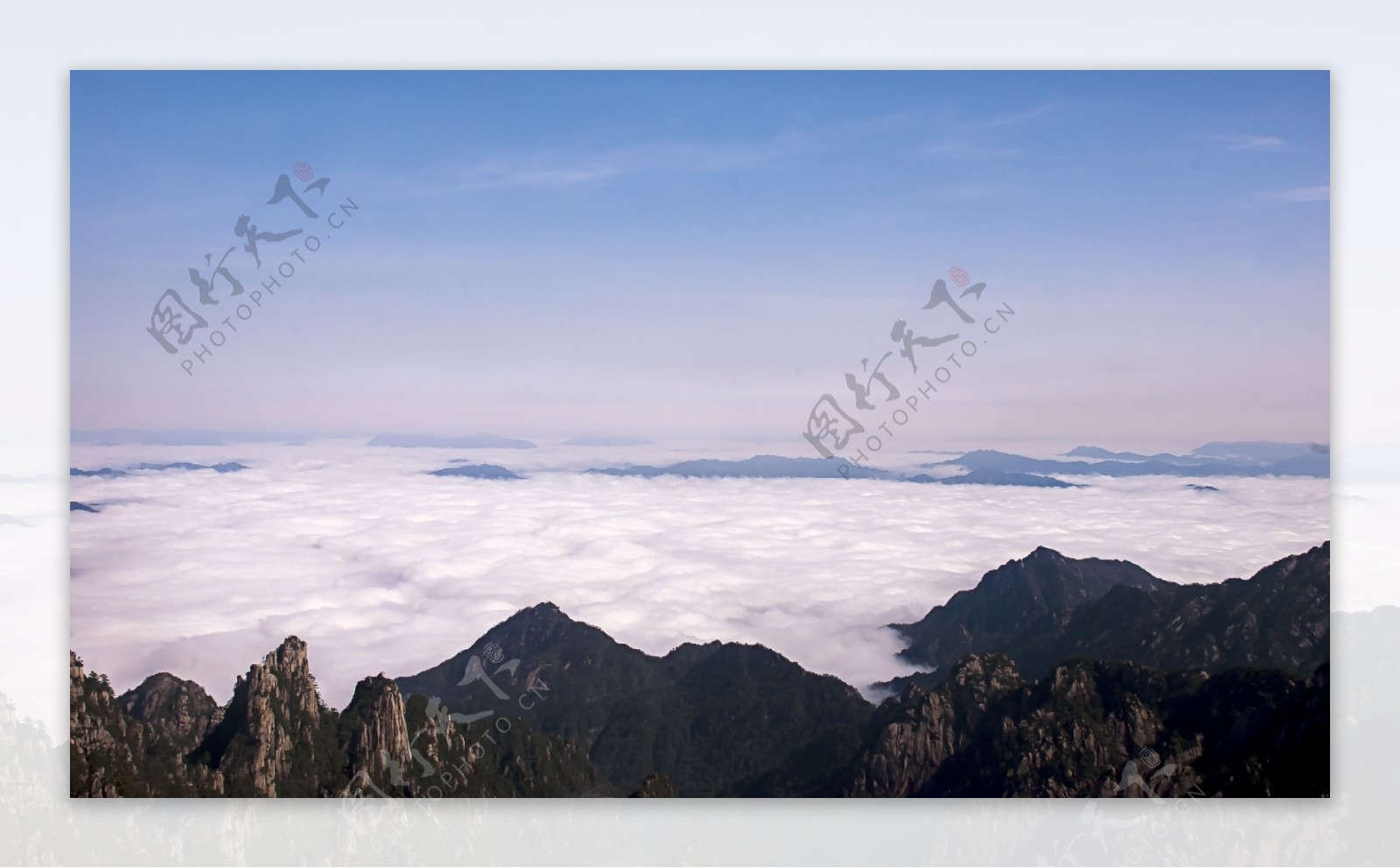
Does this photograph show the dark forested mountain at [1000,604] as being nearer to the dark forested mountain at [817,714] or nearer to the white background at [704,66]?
the dark forested mountain at [817,714]

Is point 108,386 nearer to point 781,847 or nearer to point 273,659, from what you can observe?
point 273,659

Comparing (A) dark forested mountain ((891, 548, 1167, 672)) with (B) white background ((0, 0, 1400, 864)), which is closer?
(B) white background ((0, 0, 1400, 864))

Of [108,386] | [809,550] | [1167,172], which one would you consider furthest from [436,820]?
[1167,172]

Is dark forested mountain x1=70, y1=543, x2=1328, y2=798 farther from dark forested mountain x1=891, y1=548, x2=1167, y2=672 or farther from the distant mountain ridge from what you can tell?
the distant mountain ridge

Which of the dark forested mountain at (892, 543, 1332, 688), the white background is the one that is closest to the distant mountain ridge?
the white background

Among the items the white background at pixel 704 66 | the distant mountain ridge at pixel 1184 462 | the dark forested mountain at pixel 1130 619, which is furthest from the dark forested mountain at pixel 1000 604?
the white background at pixel 704 66

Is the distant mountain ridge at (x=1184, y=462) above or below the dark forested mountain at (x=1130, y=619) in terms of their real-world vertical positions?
above

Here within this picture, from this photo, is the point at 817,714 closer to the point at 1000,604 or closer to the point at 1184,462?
the point at 1000,604
